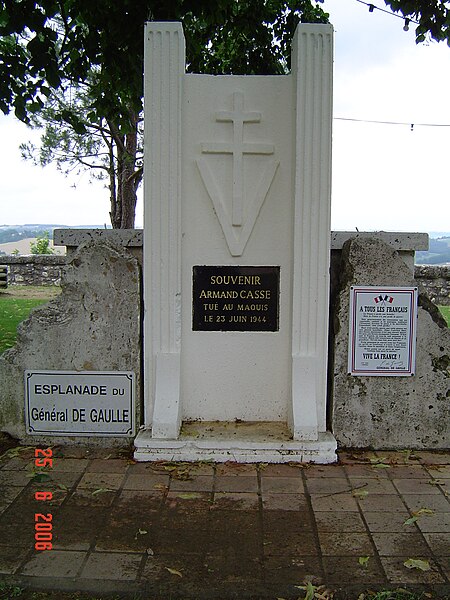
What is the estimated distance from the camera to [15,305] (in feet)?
44.3

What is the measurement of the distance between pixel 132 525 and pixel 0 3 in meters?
5.65

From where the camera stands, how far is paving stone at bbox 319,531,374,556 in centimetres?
324

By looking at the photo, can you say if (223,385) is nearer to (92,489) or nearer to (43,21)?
(92,489)

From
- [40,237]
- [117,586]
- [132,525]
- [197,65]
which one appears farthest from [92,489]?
[40,237]

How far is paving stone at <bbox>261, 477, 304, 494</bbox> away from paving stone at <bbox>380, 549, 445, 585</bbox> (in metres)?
0.89

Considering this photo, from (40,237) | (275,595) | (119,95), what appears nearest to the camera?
(275,595)

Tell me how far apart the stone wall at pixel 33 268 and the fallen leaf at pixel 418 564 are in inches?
632

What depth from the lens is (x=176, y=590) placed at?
9.52ft

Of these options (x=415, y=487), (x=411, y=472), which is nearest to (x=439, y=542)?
(x=415, y=487)

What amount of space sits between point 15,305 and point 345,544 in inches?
452

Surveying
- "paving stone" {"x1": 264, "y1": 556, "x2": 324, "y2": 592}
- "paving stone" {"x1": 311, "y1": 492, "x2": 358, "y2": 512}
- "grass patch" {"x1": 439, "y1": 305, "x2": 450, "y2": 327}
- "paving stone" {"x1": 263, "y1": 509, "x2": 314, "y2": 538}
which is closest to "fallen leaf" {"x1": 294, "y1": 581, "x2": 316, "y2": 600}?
"paving stone" {"x1": 264, "y1": 556, "x2": 324, "y2": 592}

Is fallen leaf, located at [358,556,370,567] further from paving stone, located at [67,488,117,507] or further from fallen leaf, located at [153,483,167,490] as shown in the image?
paving stone, located at [67,488,117,507]

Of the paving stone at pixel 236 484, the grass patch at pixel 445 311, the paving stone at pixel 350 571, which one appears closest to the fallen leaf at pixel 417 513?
the paving stone at pixel 350 571

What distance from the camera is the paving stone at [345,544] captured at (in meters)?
3.24
